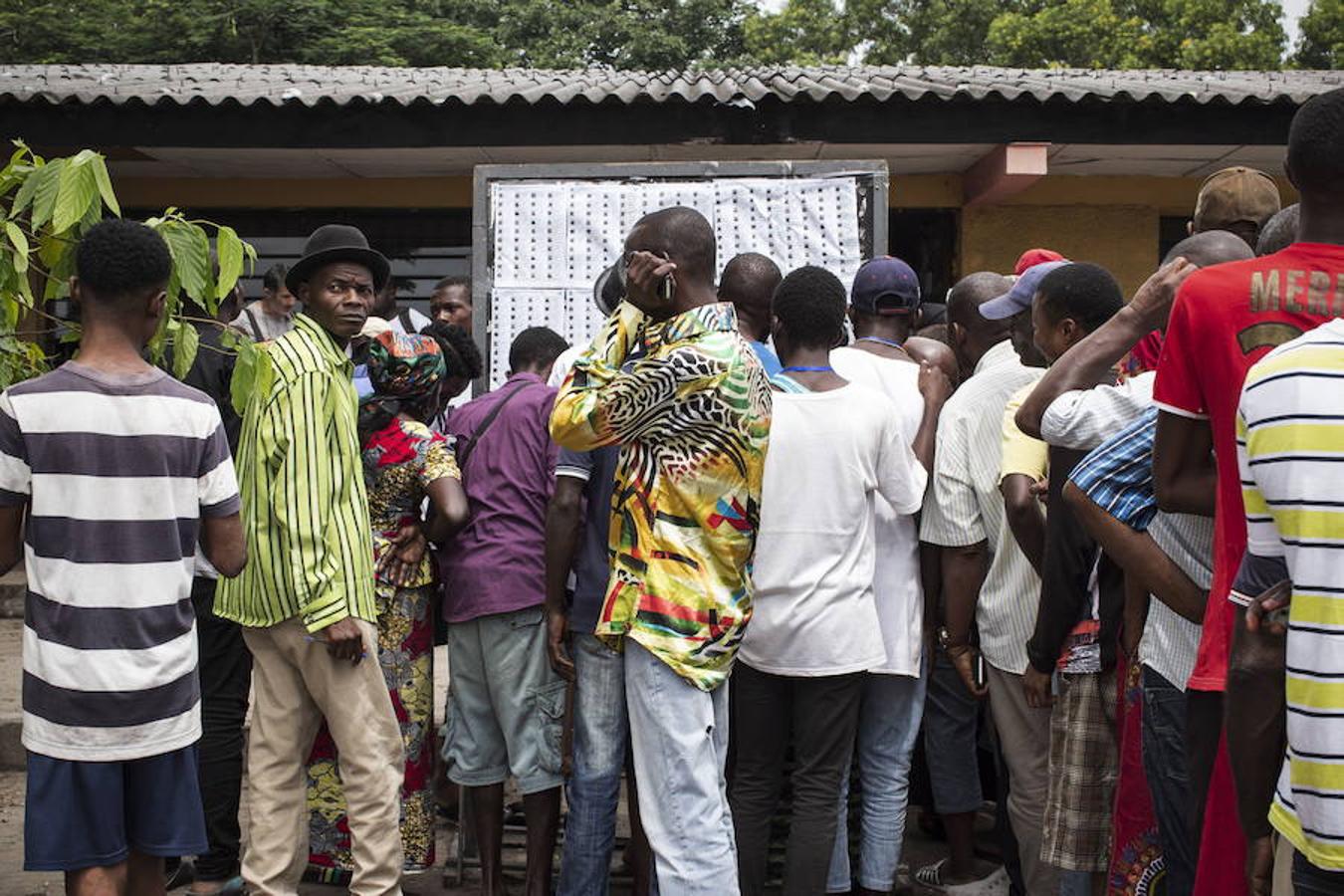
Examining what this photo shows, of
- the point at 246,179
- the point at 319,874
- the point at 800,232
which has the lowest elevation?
the point at 319,874

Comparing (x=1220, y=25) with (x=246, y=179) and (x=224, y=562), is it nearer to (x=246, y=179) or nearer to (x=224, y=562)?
(x=246, y=179)

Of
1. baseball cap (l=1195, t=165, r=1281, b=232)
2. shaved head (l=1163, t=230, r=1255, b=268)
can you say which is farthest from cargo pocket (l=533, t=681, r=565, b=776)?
baseball cap (l=1195, t=165, r=1281, b=232)

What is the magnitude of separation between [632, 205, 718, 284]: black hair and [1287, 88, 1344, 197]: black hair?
1.63 m

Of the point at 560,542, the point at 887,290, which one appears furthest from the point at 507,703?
the point at 887,290

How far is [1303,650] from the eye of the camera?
2.01m

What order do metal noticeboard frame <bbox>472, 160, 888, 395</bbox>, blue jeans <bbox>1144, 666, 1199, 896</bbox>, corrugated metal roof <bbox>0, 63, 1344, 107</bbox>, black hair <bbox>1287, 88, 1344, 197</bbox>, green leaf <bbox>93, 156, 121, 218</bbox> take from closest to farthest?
1. black hair <bbox>1287, 88, 1344, 197</bbox>
2. blue jeans <bbox>1144, 666, 1199, 896</bbox>
3. green leaf <bbox>93, 156, 121, 218</bbox>
4. metal noticeboard frame <bbox>472, 160, 888, 395</bbox>
5. corrugated metal roof <bbox>0, 63, 1344, 107</bbox>

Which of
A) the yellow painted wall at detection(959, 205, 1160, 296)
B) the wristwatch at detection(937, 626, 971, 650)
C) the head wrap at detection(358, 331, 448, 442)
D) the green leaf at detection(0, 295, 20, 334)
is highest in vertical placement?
the yellow painted wall at detection(959, 205, 1160, 296)

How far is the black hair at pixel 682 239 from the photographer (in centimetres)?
374

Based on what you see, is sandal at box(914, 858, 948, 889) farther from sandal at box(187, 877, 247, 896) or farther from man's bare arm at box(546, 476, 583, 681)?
sandal at box(187, 877, 247, 896)

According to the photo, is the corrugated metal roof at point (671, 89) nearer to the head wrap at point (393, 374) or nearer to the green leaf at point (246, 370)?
the head wrap at point (393, 374)

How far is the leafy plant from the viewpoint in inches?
131

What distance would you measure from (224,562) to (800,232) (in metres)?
3.02

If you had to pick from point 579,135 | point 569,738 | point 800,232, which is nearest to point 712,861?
point 569,738

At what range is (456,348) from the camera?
5.33 metres
